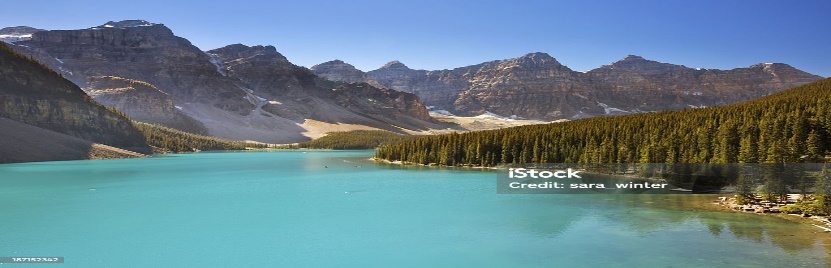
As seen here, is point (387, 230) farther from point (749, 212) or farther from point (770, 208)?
point (770, 208)

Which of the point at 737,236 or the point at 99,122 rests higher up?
the point at 99,122

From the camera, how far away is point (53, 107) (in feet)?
418

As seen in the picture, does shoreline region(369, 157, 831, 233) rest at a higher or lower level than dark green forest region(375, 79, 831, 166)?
lower

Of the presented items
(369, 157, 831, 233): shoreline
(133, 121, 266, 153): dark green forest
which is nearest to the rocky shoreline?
(369, 157, 831, 233): shoreline

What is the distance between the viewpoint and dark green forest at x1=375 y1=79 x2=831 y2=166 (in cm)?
5169

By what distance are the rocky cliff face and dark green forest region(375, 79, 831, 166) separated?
248 feet

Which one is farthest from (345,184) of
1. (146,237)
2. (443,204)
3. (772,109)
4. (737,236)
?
(772,109)

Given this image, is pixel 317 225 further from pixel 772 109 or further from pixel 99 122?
pixel 99 122

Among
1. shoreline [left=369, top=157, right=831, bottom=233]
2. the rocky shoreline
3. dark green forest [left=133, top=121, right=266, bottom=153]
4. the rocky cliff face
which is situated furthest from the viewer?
dark green forest [left=133, top=121, right=266, bottom=153]

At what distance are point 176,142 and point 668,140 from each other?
137 meters

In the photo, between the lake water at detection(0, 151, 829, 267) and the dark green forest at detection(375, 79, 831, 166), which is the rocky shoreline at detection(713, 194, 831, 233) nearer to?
the lake water at detection(0, 151, 829, 267)

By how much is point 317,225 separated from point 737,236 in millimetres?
22727

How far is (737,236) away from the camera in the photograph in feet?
94.9

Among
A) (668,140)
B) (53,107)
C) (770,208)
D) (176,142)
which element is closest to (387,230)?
(770,208)
